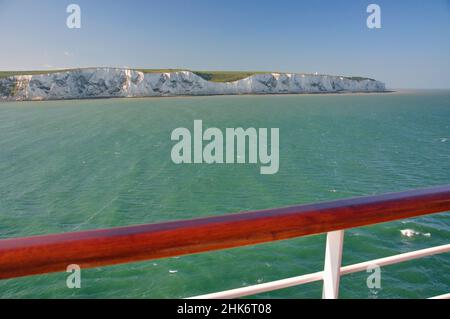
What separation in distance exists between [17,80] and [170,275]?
7172 cm

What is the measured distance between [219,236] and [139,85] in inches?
3010

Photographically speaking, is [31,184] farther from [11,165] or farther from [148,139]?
[148,139]

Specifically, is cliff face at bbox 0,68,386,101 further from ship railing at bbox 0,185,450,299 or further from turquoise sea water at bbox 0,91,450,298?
ship railing at bbox 0,185,450,299

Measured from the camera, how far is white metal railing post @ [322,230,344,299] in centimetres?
79

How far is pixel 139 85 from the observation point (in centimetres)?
7381

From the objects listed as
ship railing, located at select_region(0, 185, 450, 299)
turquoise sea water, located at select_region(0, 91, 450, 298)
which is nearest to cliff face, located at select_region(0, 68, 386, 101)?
turquoise sea water, located at select_region(0, 91, 450, 298)

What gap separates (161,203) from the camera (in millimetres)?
10438

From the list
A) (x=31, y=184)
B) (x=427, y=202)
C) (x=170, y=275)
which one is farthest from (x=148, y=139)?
(x=427, y=202)

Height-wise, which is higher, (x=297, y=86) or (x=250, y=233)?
(x=297, y=86)

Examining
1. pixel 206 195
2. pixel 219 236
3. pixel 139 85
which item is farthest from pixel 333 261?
pixel 139 85

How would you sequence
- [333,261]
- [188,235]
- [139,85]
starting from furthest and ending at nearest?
[139,85], [333,261], [188,235]

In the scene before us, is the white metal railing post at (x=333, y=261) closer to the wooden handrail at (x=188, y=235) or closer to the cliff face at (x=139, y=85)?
the wooden handrail at (x=188, y=235)

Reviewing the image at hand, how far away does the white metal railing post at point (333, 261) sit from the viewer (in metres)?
0.79

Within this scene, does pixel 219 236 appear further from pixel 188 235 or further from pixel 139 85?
pixel 139 85
